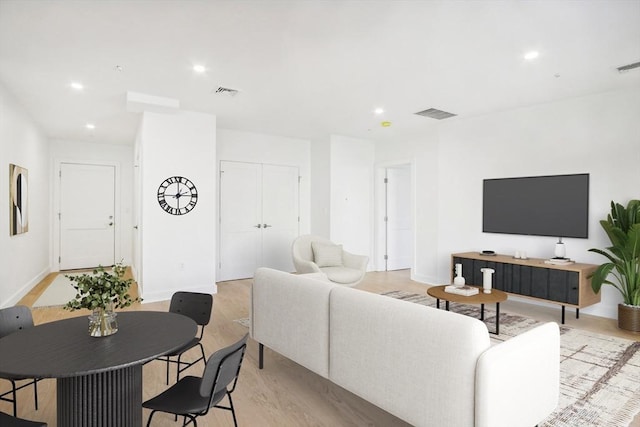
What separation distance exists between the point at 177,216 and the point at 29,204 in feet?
7.82

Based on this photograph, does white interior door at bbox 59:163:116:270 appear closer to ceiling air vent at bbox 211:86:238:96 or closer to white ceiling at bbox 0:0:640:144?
white ceiling at bbox 0:0:640:144

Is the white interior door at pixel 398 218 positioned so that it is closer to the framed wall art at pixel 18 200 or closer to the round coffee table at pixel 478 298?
the round coffee table at pixel 478 298

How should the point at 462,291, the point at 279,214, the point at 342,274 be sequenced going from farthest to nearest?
1. the point at 279,214
2. the point at 342,274
3. the point at 462,291

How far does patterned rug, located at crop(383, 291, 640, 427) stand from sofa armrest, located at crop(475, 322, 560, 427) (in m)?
0.63

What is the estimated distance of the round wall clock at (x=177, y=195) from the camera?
204 inches

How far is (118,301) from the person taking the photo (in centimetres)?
197

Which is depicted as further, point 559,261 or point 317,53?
point 559,261

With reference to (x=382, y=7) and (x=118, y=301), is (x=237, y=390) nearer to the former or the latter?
(x=118, y=301)

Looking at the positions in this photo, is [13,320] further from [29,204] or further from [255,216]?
[255,216]

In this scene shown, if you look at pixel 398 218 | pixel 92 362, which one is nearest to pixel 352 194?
pixel 398 218

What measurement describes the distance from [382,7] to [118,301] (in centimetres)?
253

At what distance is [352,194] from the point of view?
733 cm

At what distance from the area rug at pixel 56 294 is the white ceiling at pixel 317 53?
270 cm

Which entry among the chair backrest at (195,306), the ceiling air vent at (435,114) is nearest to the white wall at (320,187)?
the ceiling air vent at (435,114)
